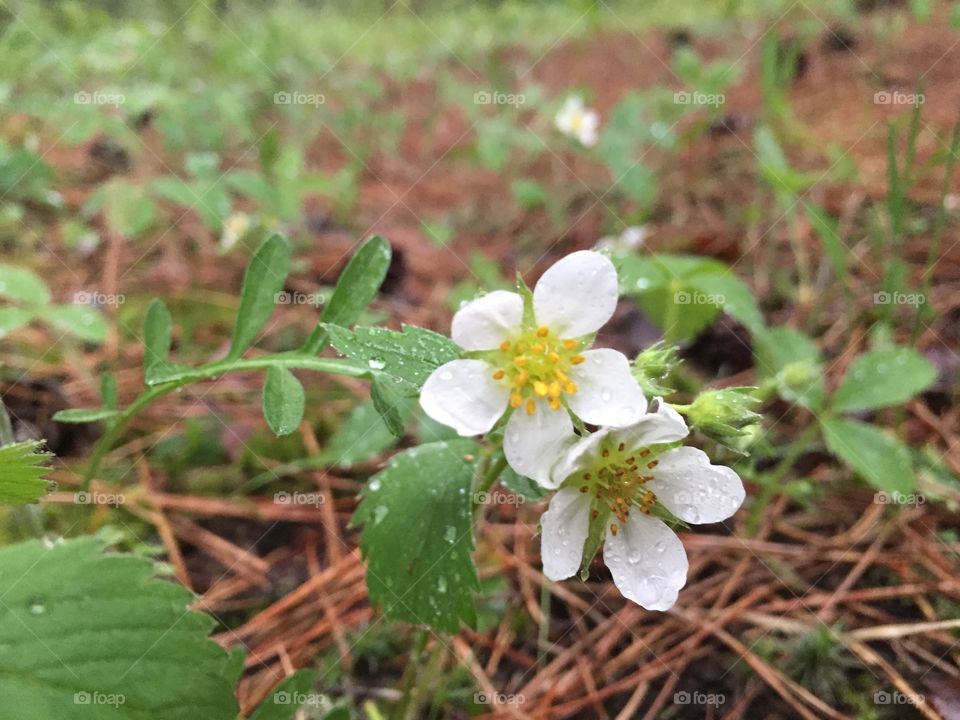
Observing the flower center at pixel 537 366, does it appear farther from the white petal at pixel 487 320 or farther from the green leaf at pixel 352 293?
the green leaf at pixel 352 293

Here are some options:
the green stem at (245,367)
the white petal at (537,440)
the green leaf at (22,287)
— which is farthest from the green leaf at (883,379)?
the green leaf at (22,287)

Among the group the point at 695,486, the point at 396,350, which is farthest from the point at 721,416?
the point at 396,350

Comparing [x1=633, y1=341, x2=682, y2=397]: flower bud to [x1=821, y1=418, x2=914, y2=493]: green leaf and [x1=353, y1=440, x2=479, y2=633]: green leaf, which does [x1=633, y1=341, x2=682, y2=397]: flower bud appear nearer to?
[x1=353, y1=440, x2=479, y2=633]: green leaf

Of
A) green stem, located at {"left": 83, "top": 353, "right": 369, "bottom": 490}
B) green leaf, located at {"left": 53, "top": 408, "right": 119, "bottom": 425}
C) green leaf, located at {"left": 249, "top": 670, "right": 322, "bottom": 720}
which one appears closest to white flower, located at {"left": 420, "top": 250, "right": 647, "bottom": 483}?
green stem, located at {"left": 83, "top": 353, "right": 369, "bottom": 490}

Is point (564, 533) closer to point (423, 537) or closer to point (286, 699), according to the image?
point (423, 537)

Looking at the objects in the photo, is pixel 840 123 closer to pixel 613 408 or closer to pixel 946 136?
pixel 946 136

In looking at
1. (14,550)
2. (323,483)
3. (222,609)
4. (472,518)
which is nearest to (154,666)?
(14,550)
